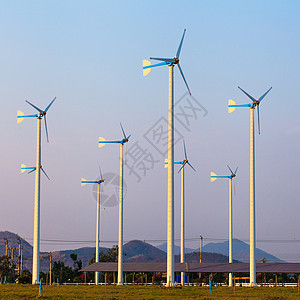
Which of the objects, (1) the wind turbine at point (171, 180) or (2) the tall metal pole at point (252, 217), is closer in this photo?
(1) the wind turbine at point (171, 180)

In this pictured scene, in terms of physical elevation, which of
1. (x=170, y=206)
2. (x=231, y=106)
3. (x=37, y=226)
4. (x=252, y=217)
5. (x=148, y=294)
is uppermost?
(x=231, y=106)

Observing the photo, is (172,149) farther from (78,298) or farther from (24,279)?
(24,279)

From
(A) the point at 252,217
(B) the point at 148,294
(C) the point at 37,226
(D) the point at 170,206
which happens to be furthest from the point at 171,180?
(C) the point at 37,226

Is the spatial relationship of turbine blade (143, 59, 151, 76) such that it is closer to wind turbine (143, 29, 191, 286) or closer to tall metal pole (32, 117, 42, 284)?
wind turbine (143, 29, 191, 286)

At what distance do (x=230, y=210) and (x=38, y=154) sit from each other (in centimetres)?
4232

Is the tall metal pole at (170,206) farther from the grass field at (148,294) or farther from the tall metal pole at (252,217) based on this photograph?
the tall metal pole at (252,217)

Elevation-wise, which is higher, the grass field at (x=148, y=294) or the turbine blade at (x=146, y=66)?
the turbine blade at (x=146, y=66)

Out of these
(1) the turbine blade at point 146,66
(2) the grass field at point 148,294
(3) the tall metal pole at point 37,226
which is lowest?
(2) the grass field at point 148,294

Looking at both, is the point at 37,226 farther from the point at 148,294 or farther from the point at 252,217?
the point at 148,294

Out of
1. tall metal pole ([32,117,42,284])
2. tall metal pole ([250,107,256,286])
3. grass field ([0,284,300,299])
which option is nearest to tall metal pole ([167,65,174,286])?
grass field ([0,284,300,299])

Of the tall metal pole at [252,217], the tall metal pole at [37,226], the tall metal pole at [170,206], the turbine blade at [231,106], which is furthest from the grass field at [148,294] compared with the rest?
the turbine blade at [231,106]

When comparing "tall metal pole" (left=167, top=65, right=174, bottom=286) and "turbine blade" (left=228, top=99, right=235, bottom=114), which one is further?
"turbine blade" (left=228, top=99, right=235, bottom=114)

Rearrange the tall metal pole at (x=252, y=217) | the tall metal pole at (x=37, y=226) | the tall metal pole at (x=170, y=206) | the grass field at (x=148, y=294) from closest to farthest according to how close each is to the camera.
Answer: the grass field at (x=148, y=294) → the tall metal pole at (x=170, y=206) → the tall metal pole at (x=252, y=217) → the tall metal pole at (x=37, y=226)

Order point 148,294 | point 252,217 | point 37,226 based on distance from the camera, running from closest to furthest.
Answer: point 148,294 < point 252,217 < point 37,226
